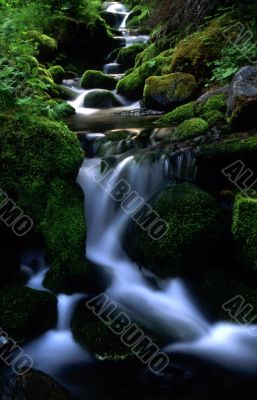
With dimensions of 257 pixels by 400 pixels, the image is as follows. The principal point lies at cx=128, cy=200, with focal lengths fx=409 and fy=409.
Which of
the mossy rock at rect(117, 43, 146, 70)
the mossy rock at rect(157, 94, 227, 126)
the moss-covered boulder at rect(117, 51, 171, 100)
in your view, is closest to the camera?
the mossy rock at rect(157, 94, 227, 126)

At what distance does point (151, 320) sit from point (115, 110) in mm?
6574

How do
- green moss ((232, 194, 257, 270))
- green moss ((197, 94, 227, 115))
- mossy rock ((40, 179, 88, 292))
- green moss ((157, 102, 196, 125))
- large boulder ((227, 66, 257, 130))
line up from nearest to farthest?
1. green moss ((232, 194, 257, 270))
2. mossy rock ((40, 179, 88, 292))
3. large boulder ((227, 66, 257, 130))
4. green moss ((197, 94, 227, 115))
5. green moss ((157, 102, 196, 125))

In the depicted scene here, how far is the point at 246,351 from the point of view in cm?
434

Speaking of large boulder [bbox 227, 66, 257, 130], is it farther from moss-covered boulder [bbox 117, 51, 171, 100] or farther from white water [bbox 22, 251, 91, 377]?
moss-covered boulder [bbox 117, 51, 171, 100]

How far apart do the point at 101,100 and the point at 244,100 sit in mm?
5645

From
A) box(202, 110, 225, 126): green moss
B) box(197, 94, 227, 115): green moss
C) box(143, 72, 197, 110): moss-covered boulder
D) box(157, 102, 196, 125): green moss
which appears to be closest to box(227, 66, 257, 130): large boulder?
box(202, 110, 225, 126): green moss

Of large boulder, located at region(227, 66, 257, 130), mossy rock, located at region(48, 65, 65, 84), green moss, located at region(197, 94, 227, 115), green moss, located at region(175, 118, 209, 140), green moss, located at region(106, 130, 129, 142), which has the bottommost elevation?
mossy rock, located at region(48, 65, 65, 84)

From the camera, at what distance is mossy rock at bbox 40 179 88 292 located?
16.0 feet

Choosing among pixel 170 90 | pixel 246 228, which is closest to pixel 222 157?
pixel 246 228

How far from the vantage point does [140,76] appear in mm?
10938

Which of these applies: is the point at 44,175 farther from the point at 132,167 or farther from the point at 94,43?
the point at 94,43

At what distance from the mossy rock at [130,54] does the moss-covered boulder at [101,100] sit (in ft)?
13.5

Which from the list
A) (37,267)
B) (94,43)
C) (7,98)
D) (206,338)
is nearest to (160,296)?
(206,338)

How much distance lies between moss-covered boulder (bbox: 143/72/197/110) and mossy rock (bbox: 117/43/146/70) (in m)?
5.71
